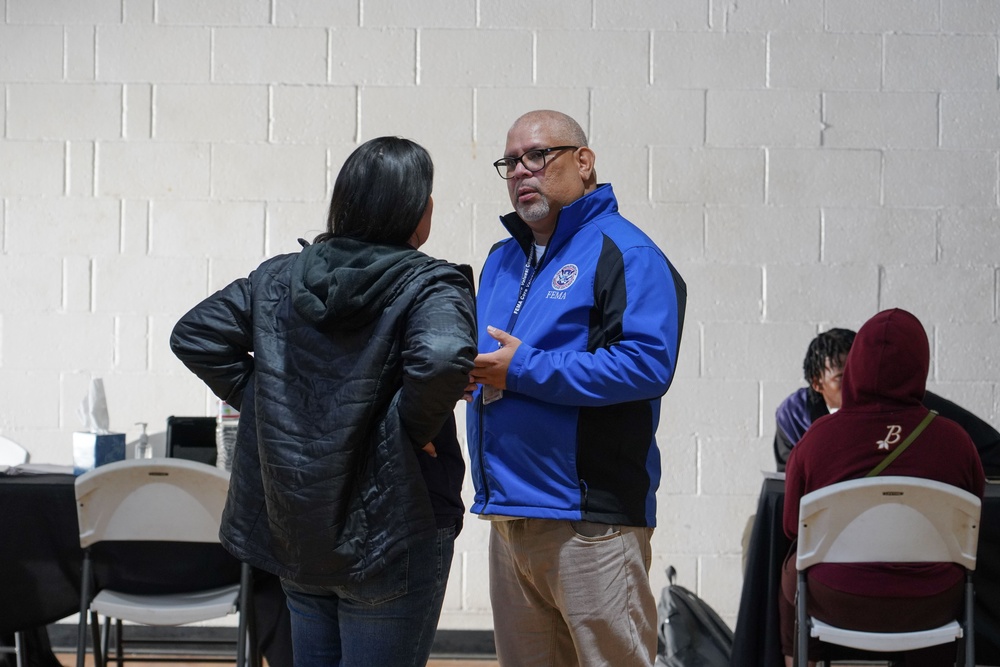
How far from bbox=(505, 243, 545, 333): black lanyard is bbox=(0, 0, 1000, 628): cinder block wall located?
4.77ft

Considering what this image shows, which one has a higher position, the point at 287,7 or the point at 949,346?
the point at 287,7

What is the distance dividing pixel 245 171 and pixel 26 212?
79 centimetres

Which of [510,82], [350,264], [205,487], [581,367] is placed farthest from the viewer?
[510,82]

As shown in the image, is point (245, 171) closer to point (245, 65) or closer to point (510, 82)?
point (245, 65)

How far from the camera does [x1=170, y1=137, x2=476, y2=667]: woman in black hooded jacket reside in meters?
1.43

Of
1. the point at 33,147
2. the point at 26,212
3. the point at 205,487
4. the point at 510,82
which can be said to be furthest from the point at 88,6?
the point at 205,487

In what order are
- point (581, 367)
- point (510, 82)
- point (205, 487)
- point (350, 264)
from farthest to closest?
point (510, 82), point (205, 487), point (581, 367), point (350, 264)

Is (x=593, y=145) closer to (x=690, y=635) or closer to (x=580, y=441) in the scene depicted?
(x=690, y=635)

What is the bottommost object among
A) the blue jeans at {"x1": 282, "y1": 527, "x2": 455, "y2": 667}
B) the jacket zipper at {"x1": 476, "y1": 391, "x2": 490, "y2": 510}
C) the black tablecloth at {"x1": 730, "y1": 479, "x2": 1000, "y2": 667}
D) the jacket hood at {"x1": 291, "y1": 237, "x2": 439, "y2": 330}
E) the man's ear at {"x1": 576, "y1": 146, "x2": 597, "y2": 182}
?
the black tablecloth at {"x1": 730, "y1": 479, "x2": 1000, "y2": 667}

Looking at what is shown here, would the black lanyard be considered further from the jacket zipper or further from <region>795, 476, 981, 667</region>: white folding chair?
<region>795, 476, 981, 667</region>: white folding chair

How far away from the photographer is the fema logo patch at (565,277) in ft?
6.37

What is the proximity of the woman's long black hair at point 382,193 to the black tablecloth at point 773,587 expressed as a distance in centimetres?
143

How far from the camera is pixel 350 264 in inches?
58.7

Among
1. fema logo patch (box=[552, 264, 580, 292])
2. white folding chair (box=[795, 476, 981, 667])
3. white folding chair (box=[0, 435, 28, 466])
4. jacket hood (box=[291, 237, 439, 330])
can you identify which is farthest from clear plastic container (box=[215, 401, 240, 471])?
white folding chair (box=[795, 476, 981, 667])
